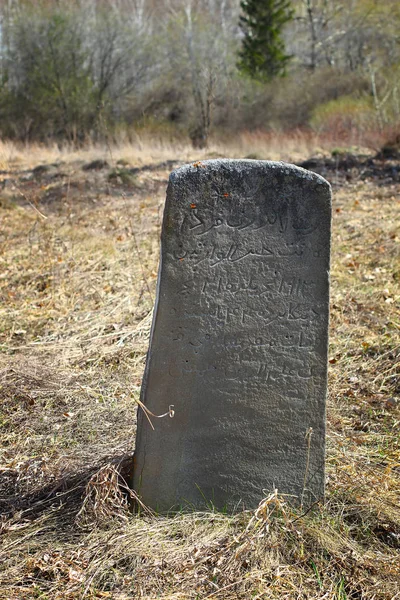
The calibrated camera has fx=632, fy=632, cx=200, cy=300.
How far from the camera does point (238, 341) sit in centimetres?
251

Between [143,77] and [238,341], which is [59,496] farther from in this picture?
[143,77]

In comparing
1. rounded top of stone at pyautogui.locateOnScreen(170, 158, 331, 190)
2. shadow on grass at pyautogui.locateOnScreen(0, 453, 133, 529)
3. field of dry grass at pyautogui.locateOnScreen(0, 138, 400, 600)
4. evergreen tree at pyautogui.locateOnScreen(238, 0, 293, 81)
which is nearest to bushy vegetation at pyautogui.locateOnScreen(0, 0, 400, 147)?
evergreen tree at pyautogui.locateOnScreen(238, 0, 293, 81)

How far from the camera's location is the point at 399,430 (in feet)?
11.3

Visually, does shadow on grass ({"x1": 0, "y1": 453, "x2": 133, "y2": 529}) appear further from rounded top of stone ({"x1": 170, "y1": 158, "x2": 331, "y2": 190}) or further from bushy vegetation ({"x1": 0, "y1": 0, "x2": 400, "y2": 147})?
bushy vegetation ({"x1": 0, "y1": 0, "x2": 400, "y2": 147})

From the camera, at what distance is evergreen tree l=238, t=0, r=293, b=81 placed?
32.5 metres

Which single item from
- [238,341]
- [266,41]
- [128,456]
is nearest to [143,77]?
[266,41]

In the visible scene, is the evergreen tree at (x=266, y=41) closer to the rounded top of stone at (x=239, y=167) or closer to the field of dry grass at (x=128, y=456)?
the field of dry grass at (x=128, y=456)

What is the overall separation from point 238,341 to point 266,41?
3377 centimetres

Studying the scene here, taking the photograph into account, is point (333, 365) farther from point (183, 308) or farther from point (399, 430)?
point (183, 308)

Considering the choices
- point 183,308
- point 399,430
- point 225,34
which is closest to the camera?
point 183,308

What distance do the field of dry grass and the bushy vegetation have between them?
16.7 m

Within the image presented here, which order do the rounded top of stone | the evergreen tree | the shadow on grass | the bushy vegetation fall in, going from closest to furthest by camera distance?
the rounded top of stone, the shadow on grass, the bushy vegetation, the evergreen tree

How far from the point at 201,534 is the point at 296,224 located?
127 cm

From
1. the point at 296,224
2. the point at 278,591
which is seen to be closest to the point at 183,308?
the point at 296,224
